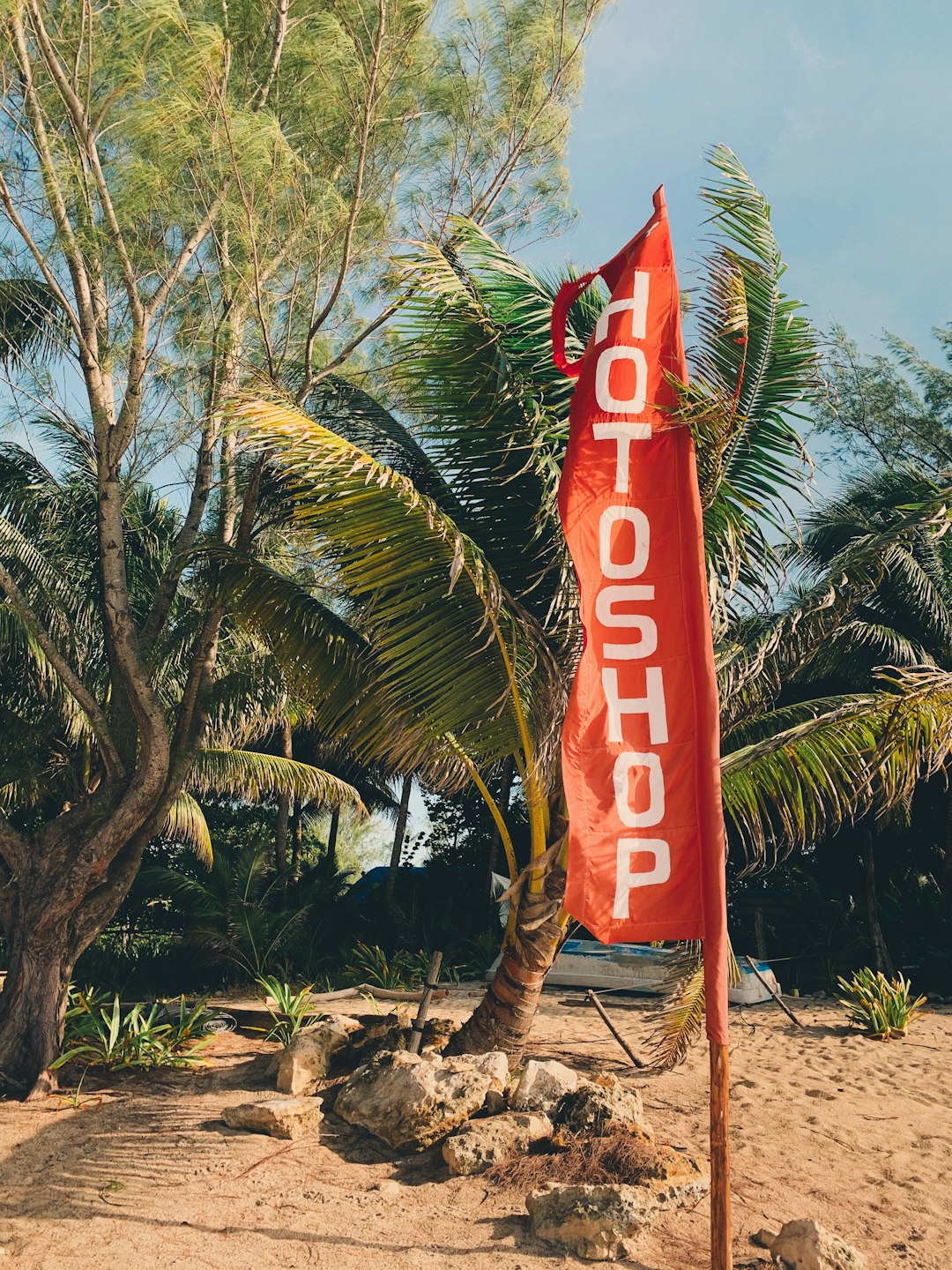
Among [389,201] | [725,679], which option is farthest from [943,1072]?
[389,201]

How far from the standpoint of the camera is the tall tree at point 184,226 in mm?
8180

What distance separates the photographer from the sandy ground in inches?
206

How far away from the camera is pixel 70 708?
40.5ft

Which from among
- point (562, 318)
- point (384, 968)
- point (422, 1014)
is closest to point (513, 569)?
point (562, 318)

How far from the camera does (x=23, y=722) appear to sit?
12.0 metres

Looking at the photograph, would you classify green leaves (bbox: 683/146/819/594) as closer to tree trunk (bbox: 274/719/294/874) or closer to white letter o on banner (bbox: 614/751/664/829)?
white letter o on banner (bbox: 614/751/664/829)

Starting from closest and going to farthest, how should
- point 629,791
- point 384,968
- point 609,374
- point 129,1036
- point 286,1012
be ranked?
point 629,791 → point 609,374 → point 129,1036 → point 286,1012 → point 384,968

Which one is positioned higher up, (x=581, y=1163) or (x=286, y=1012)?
(x=286, y=1012)

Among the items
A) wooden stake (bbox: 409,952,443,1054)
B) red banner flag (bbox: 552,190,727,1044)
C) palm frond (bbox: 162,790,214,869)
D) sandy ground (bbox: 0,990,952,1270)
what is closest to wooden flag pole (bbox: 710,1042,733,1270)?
red banner flag (bbox: 552,190,727,1044)

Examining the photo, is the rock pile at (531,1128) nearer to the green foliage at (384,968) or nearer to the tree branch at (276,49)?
the green foliage at (384,968)

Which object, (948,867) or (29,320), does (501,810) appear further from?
(29,320)

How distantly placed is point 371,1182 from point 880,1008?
6.29 m

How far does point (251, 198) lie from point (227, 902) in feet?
33.2

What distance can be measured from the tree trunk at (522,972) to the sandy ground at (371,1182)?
3.87ft
